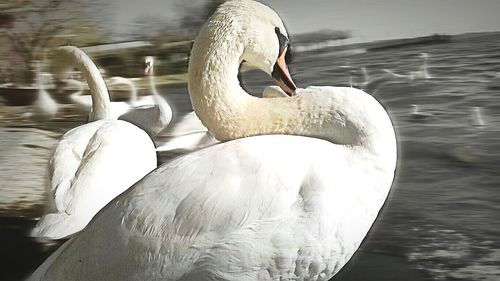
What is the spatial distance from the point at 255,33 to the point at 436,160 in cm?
64

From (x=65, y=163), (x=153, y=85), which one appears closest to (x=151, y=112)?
(x=153, y=85)

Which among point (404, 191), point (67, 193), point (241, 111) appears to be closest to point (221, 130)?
point (241, 111)

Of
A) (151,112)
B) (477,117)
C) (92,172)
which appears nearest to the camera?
(92,172)

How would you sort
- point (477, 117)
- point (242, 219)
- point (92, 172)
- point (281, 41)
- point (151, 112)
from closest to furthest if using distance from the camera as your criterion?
point (242, 219) → point (281, 41) → point (92, 172) → point (477, 117) → point (151, 112)

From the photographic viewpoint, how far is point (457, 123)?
1386mm

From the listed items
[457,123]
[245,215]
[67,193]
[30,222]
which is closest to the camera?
[245,215]

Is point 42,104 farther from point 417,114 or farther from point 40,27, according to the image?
point 417,114

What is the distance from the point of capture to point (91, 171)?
1156mm

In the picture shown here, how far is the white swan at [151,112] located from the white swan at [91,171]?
8.7 inches

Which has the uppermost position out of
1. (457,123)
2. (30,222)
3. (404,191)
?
(457,123)

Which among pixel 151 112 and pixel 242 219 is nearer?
pixel 242 219

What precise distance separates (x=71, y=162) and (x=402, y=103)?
595 millimetres

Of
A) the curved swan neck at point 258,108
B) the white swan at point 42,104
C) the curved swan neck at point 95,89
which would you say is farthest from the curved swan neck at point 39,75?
the curved swan neck at point 258,108

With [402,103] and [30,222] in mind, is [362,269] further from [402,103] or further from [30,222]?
[30,222]
